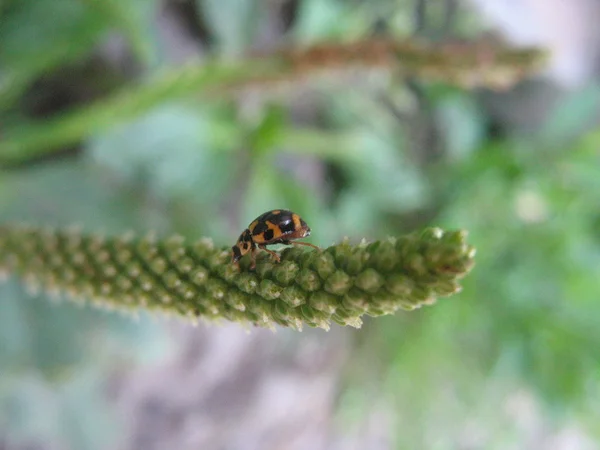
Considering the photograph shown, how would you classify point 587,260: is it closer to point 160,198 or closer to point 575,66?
point 575,66

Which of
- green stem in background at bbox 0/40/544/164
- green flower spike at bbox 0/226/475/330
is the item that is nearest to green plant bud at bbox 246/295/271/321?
green flower spike at bbox 0/226/475/330

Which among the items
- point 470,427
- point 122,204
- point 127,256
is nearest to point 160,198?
point 122,204

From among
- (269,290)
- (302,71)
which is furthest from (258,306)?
(302,71)

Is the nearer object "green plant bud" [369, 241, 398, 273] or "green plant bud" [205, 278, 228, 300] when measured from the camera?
"green plant bud" [369, 241, 398, 273]

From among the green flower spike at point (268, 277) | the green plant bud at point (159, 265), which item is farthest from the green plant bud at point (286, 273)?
the green plant bud at point (159, 265)

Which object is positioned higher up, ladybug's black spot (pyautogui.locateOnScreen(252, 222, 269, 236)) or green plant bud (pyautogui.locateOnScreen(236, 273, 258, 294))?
ladybug's black spot (pyautogui.locateOnScreen(252, 222, 269, 236))

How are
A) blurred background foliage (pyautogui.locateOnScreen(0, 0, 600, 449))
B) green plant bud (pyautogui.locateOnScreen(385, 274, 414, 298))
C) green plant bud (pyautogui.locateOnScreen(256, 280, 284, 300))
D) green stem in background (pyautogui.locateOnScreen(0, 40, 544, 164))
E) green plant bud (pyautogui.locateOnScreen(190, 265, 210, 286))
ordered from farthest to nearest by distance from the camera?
blurred background foliage (pyautogui.locateOnScreen(0, 0, 600, 449)) → green stem in background (pyautogui.locateOnScreen(0, 40, 544, 164)) → green plant bud (pyautogui.locateOnScreen(190, 265, 210, 286)) → green plant bud (pyautogui.locateOnScreen(256, 280, 284, 300)) → green plant bud (pyautogui.locateOnScreen(385, 274, 414, 298))

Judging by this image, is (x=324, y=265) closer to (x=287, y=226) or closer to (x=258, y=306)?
(x=258, y=306)

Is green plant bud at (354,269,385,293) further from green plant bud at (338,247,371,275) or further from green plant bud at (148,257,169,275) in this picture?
green plant bud at (148,257,169,275)
